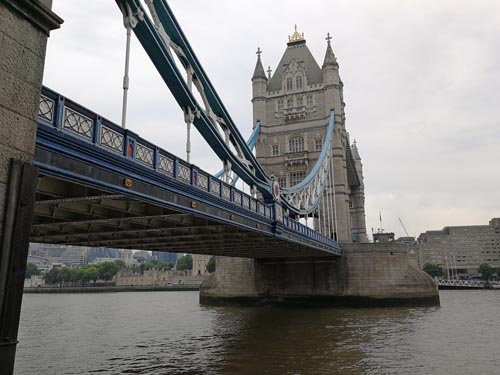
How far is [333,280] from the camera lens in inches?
1430

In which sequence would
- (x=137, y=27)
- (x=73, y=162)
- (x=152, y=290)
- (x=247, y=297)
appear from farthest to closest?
(x=152, y=290) → (x=247, y=297) → (x=137, y=27) → (x=73, y=162)

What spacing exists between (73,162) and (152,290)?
3782 inches

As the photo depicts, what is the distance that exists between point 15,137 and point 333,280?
112 ft

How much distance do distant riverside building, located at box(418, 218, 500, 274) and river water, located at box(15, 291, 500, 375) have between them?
108558 mm

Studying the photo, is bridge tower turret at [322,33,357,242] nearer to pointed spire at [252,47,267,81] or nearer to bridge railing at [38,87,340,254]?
pointed spire at [252,47,267,81]

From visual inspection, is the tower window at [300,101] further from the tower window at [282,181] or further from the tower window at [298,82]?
the tower window at [282,181]

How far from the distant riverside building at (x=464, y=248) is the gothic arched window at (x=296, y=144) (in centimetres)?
8942

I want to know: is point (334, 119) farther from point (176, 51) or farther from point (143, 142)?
point (143, 142)

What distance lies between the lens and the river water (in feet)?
42.3

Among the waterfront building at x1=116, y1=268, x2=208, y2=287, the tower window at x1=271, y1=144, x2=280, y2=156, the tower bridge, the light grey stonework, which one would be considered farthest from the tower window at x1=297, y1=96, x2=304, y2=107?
the waterfront building at x1=116, y1=268, x2=208, y2=287

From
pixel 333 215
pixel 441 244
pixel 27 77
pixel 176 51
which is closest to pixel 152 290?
pixel 333 215

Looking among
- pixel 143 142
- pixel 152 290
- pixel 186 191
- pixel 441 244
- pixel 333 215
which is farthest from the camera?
pixel 441 244

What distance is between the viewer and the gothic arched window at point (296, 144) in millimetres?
48062

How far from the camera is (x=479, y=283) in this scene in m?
71.2
